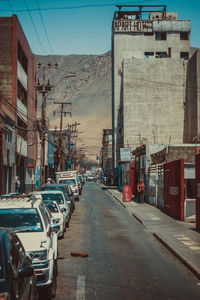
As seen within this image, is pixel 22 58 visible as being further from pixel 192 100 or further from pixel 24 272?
pixel 24 272

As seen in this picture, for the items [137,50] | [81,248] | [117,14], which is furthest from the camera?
[117,14]

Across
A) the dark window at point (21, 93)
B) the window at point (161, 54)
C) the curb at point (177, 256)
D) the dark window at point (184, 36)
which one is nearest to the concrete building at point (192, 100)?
the window at point (161, 54)

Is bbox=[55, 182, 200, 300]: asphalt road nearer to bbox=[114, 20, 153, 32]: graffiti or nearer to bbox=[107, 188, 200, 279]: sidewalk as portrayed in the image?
bbox=[107, 188, 200, 279]: sidewalk

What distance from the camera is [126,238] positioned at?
53.4ft

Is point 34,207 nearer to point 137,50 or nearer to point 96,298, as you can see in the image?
point 96,298

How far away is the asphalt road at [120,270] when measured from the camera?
8425mm

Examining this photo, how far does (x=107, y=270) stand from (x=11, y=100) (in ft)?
105

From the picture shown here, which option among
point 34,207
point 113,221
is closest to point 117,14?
point 113,221

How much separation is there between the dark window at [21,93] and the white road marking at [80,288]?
121ft

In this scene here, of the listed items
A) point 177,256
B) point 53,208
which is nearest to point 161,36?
point 53,208

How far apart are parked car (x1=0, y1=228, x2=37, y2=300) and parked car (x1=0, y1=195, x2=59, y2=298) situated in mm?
1545

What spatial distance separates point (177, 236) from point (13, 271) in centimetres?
1168

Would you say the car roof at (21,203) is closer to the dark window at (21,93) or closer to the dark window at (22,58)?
the dark window at (21,93)

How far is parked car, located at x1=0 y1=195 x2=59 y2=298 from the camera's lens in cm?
783
